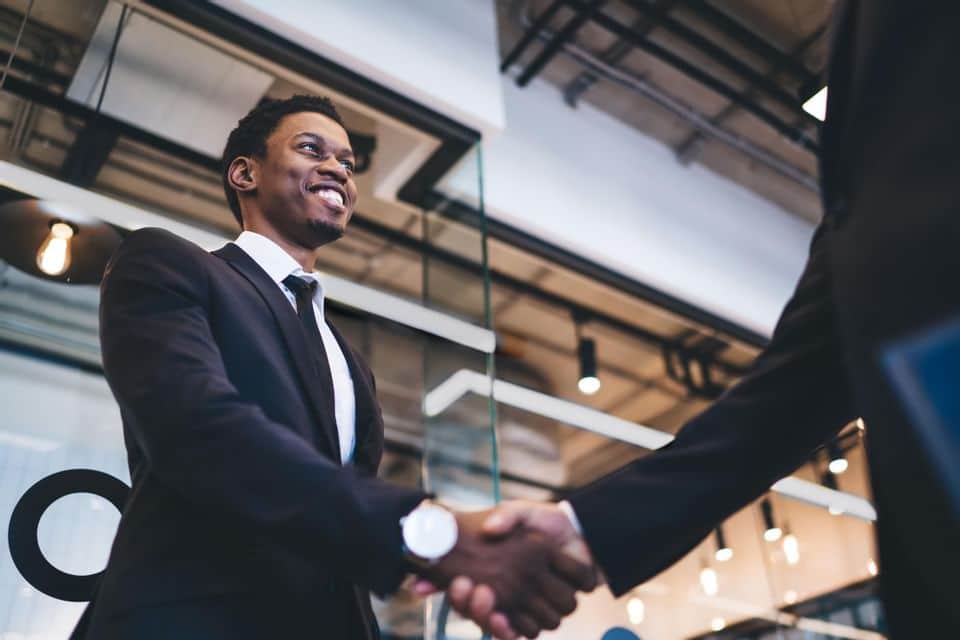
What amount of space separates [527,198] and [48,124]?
1.86m

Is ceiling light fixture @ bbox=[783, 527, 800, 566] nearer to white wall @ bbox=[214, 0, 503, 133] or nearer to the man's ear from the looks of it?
white wall @ bbox=[214, 0, 503, 133]

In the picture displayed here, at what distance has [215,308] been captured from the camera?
1.19 meters

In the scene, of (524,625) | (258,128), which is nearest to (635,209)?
(258,128)

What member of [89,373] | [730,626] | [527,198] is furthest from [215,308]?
[730,626]

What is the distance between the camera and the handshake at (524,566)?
1.13 meters

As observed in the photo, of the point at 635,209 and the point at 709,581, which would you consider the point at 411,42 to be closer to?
the point at 635,209

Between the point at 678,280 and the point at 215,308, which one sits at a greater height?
the point at 678,280

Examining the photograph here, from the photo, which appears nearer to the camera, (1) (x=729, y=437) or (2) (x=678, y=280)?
(1) (x=729, y=437)

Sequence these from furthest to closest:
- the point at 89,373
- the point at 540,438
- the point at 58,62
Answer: the point at 540,438, the point at 58,62, the point at 89,373

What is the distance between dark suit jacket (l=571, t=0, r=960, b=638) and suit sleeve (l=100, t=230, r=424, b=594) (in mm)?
273

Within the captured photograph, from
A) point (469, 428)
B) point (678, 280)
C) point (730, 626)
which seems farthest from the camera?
point (730, 626)

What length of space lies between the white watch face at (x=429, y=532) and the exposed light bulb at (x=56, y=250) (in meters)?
1.67

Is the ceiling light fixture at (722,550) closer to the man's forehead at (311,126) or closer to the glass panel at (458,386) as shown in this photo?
the glass panel at (458,386)

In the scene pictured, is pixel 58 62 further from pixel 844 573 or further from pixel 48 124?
pixel 844 573
